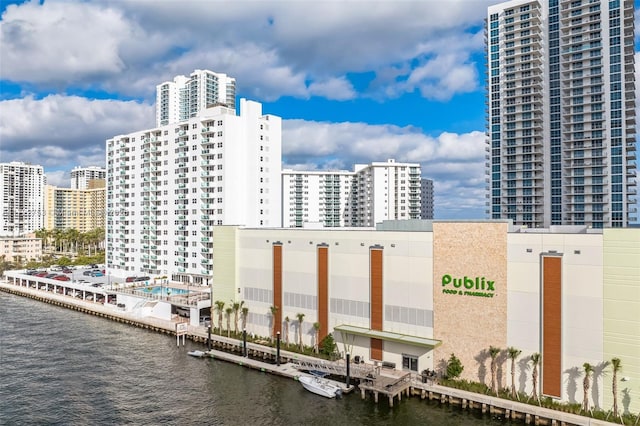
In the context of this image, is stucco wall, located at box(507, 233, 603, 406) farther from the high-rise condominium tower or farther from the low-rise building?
the low-rise building

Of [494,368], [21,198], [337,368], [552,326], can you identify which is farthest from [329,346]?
[21,198]

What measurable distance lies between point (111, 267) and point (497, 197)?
87454mm

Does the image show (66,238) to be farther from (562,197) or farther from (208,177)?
(562,197)

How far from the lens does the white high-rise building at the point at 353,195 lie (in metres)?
132

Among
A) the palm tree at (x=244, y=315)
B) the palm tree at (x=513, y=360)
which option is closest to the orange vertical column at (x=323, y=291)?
the palm tree at (x=244, y=315)

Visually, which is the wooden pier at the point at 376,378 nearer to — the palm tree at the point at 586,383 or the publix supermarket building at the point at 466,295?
the palm tree at the point at 586,383

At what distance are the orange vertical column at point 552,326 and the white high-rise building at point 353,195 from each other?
9708 cm

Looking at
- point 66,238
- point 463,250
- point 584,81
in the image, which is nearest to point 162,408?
point 463,250

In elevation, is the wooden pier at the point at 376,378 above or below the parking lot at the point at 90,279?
below

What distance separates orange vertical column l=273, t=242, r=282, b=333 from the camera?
50125mm

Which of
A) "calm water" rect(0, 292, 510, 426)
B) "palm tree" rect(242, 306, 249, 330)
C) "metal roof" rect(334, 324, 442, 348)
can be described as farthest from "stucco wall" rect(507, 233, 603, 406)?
"palm tree" rect(242, 306, 249, 330)

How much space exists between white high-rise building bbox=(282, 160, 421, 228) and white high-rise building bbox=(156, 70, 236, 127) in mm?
56402

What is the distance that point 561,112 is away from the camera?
94.1 m

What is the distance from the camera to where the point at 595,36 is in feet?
295
